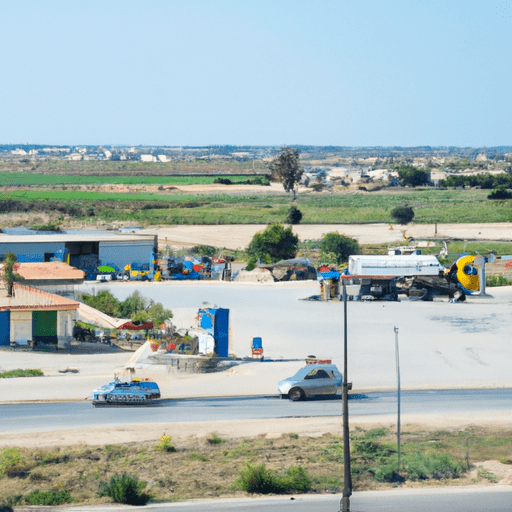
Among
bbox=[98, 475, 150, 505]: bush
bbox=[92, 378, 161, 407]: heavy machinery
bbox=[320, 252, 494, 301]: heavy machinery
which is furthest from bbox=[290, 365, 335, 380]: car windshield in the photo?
bbox=[320, 252, 494, 301]: heavy machinery

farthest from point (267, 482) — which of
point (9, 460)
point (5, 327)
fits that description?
point (5, 327)

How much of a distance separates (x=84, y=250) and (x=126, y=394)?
29.0 meters

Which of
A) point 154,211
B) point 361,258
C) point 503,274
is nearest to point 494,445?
point 361,258

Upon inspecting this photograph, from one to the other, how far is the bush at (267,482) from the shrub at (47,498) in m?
3.06

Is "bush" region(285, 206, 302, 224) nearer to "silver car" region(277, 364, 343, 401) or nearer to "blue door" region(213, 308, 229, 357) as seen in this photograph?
"blue door" region(213, 308, 229, 357)

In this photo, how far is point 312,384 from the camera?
22.8m

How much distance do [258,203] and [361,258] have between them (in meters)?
65.9

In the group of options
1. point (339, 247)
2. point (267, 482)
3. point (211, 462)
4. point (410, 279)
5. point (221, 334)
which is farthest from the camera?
point (339, 247)

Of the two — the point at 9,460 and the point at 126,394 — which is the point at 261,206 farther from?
the point at 9,460

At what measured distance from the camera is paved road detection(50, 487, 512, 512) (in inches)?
616

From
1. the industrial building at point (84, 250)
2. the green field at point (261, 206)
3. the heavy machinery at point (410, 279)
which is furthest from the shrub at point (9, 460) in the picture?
the green field at point (261, 206)

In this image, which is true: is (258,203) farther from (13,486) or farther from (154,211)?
(13,486)

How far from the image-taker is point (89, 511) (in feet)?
51.6

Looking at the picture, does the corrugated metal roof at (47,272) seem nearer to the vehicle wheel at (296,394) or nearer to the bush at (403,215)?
the vehicle wheel at (296,394)
